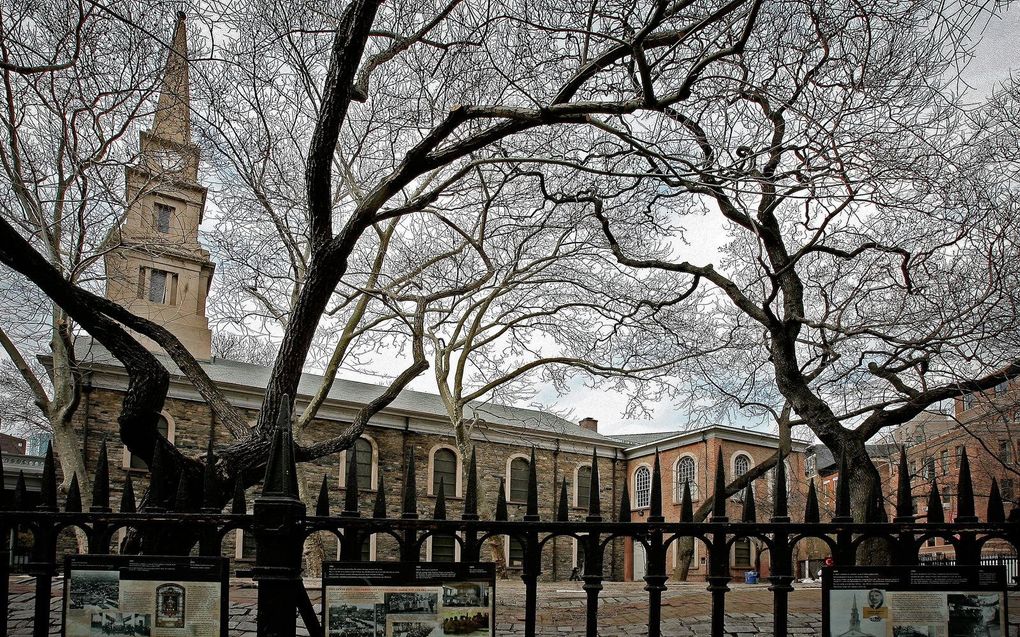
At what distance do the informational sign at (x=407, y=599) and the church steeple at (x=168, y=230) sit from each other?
563 cm

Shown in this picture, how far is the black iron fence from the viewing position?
103 inches

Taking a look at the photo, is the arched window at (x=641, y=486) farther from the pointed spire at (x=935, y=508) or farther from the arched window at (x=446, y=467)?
the pointed spire at (x=935, y=508)

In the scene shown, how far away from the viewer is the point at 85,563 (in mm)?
2652

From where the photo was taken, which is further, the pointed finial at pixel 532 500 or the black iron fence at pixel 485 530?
the pointed finial at pixel 532 500

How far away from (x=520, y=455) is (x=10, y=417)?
17.3m

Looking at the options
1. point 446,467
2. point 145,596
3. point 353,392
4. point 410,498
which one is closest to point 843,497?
point 410,498

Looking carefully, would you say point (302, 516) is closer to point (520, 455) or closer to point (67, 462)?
point (67, 462)

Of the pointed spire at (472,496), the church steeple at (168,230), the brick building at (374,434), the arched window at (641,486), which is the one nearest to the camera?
the pointed spire at (472,496)

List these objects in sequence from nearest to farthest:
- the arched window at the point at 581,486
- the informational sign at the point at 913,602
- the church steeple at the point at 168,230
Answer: the informational sign at the point at 913,602 < the church steeple at the point at 168,230 < the arched window at the point at 581,486

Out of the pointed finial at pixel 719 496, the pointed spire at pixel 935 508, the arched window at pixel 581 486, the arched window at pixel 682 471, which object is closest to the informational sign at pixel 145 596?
the pointed finial at pixel 719 496

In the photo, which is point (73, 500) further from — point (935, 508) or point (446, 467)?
point (446, 467)

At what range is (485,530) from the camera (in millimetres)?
2732

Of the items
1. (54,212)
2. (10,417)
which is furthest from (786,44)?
(10,417)

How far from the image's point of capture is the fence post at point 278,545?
258 centimetres
